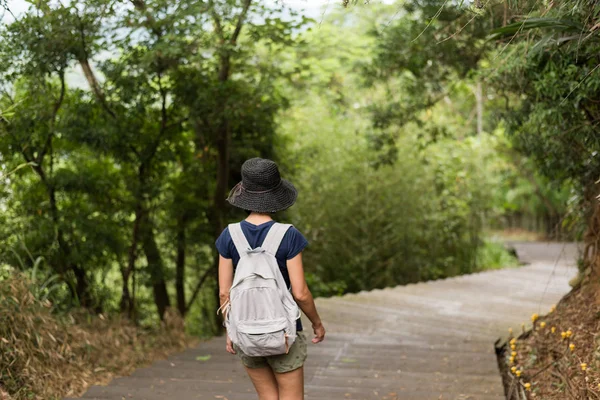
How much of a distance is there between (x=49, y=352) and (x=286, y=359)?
6.91ft

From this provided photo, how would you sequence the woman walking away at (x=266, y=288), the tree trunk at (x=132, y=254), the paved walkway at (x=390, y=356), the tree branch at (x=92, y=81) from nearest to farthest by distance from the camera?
1. the woman walking away at (x=266, y=288)
2. the paved walkway at (x=390, y=356)
3. the tree branch at (x=92, y=81)
4. the tree trunk at (x=132, y=254)

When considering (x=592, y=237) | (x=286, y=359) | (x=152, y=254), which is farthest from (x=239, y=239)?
(x=152, y=254)

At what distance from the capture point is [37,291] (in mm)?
4461

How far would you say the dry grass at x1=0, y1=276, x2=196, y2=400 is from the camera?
3738 millimetres

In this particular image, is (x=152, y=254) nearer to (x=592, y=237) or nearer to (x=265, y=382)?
(x=592, y=237)

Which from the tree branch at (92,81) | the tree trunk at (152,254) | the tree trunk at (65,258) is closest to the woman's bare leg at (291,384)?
the tree branch at (92,81)

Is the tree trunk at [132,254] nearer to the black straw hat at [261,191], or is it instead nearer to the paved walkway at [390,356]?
the paved walkway at [390,356]

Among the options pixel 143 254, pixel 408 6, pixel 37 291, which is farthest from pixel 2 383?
pixel 408 6

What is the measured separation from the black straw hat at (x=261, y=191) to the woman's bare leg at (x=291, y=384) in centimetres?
64

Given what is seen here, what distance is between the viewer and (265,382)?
2.65 m

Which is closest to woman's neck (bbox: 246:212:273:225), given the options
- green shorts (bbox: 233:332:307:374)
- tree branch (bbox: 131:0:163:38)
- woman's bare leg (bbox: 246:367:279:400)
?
green shorts (bbox: 233:332:307:374)

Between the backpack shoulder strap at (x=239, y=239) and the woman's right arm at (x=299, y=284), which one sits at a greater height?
the backpack shoulder strap at (x=239, y=239)

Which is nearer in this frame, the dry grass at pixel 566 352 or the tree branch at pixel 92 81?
the dry grass at pixel 566 352

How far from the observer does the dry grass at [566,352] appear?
352cm
